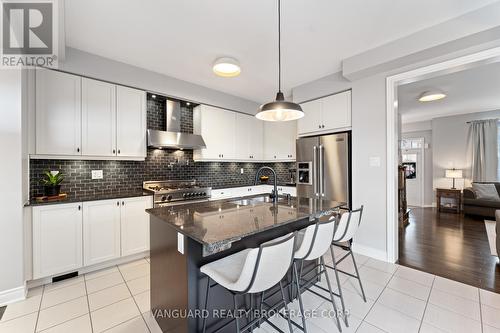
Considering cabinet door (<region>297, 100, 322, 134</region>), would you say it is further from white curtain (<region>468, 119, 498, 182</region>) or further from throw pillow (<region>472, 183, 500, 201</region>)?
white curtain (<region>468, 119, 498, 182</region>)

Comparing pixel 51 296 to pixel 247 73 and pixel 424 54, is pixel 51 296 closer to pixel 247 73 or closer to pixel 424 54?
pixel 247 73

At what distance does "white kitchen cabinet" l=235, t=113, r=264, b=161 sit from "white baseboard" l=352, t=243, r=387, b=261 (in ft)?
8.64

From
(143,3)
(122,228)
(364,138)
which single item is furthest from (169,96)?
(364,138)

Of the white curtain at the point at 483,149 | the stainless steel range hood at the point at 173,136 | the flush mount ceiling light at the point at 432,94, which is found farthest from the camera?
the white curtain at the point at 483,149

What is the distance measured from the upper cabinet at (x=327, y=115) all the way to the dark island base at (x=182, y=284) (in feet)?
7.50

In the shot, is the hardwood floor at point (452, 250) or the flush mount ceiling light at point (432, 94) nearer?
the hardwood floor at point (452, 250)

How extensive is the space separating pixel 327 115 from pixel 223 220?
279 centimetres

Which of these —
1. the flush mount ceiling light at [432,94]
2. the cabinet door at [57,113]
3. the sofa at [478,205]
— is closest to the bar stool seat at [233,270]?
the cabinet door at [57,113]

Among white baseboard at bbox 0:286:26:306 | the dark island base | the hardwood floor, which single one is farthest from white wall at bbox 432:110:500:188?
white baseboard at bbox 0:286:26:306

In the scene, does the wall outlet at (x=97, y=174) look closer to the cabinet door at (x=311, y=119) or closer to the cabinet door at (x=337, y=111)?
the cabinet door at (x=311, y=119)

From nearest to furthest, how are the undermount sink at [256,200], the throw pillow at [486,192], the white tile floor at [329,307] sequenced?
the white tile floor at [329,307] → the undermount sink at [256,200] → the throw pillow at [486,192]

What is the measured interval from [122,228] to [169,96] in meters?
2.11

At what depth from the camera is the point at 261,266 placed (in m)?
1.15

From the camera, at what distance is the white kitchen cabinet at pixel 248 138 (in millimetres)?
4500
